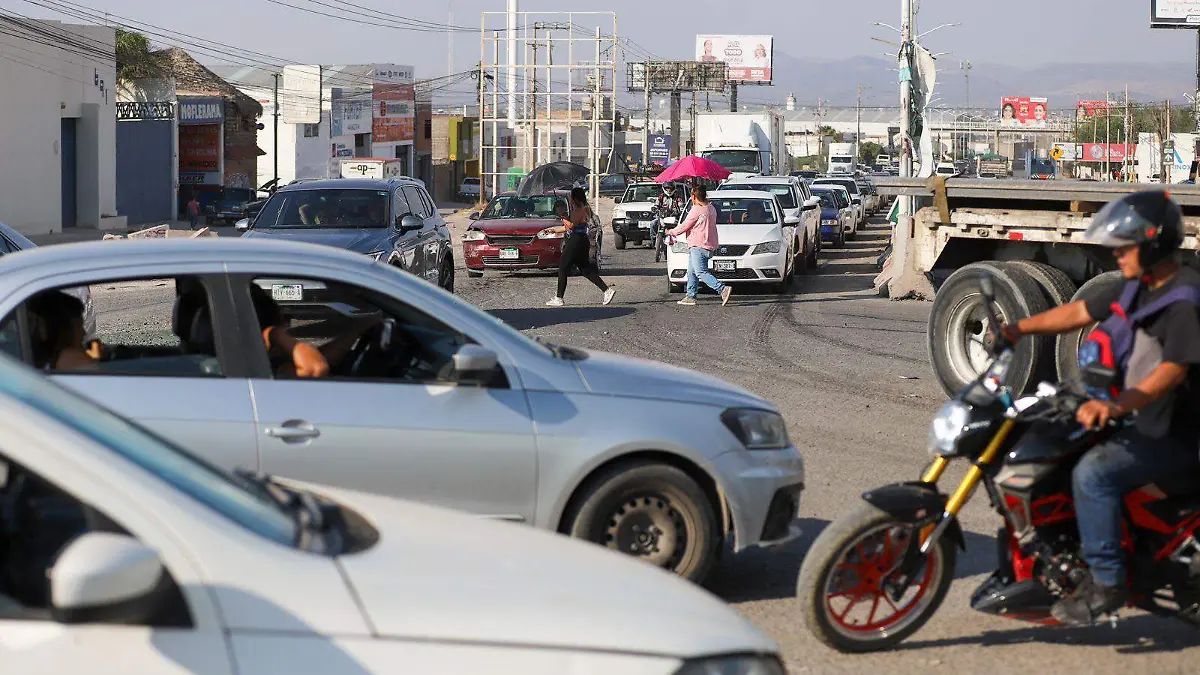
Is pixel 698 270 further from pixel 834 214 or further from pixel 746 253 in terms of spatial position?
pixel 834 214

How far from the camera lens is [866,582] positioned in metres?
5.55

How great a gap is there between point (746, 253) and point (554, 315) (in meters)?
4.31

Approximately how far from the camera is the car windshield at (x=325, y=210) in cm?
1619

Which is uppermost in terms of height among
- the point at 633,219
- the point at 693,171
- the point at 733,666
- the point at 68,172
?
the point at 68,172

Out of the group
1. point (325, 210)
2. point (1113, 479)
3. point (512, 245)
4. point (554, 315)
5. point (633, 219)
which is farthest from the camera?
point (633, 219)

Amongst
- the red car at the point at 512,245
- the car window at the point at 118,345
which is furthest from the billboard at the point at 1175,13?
the car window at the point at 118,345

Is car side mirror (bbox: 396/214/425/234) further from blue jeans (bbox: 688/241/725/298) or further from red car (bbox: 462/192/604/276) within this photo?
red car (bbox: 462/192/604/276)

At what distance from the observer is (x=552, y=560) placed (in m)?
3.52

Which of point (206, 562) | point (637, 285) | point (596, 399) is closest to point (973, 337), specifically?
point (596, 399)

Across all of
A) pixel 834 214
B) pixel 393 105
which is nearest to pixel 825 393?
pixel 834 214

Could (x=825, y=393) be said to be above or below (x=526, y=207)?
below

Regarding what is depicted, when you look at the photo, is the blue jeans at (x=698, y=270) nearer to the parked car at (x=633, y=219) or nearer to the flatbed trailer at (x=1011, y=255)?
the flatbed trailer at (x=1011, y=255)

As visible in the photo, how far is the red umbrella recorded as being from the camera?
37.1 m

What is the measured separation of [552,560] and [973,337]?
906 cm
